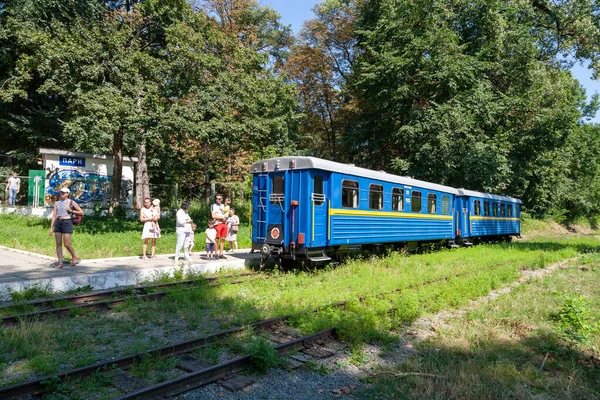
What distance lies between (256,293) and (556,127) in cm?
2119

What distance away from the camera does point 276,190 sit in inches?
454

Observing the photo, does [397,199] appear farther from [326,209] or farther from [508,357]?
[508,357]

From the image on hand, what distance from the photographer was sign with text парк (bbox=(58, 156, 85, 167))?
2114cm

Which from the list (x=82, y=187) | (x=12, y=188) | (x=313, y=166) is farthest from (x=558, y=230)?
(x=12, y=188)

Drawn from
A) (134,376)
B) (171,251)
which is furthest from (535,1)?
(134,376)

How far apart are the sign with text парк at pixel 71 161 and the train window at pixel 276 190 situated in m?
14.4

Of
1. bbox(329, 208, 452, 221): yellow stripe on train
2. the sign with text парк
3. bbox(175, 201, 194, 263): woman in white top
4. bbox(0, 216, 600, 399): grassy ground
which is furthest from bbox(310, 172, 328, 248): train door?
the sign with text парк

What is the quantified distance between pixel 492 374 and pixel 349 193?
23.0ft

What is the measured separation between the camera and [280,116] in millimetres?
25672

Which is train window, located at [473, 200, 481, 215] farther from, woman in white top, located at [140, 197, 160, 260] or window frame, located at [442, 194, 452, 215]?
woman in white top, located at [140, 197, 160, 260]

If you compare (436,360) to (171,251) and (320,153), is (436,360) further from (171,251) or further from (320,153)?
(320,153)

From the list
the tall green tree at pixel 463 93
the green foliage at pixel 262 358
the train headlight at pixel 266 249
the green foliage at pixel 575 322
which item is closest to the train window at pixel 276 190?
the train headlight at pixel 266 249

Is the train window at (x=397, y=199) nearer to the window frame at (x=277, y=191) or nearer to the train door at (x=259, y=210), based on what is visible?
the window frame at (x=277, y=191)

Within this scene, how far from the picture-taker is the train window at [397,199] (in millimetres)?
13438
